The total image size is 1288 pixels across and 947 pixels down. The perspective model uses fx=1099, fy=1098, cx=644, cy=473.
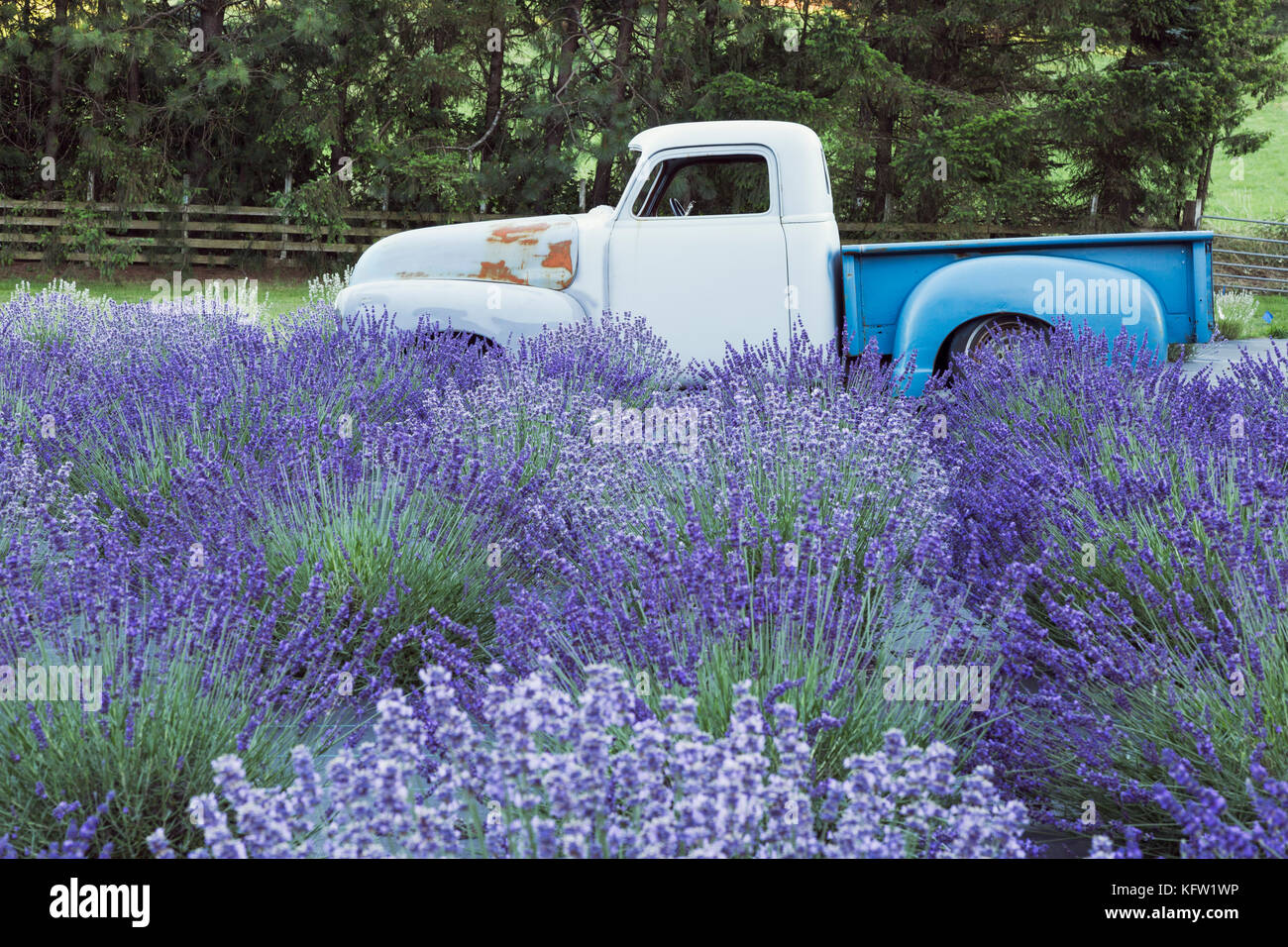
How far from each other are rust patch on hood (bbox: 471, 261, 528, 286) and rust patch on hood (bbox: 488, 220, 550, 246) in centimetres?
14

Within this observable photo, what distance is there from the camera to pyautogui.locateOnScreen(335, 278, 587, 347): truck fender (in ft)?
20.3

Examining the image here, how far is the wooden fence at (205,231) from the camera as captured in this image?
55.2 ft

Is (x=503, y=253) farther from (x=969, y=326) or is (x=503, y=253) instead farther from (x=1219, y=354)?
(x=1219, y=354)

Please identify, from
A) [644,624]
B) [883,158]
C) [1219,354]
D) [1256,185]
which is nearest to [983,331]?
[644,624]

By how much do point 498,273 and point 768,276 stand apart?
1540mm

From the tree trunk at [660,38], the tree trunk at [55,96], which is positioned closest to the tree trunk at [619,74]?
the tree trunk at [660,38]

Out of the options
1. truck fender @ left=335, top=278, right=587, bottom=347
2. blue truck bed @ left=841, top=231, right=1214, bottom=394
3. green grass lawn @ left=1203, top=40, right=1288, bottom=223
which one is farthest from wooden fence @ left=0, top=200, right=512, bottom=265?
green grass lawn @ left=1203, top=40, right=1288, bottom=223

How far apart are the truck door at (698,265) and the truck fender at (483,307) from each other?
347mm

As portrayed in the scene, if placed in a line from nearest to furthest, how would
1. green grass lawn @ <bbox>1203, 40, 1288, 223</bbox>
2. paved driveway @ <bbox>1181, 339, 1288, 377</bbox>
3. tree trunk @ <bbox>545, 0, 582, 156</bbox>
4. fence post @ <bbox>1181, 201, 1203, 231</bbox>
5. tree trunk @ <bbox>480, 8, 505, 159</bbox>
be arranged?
1. paved driveway @ <bbox>1181, 339, 1288, 377</bbox>
2. fence post @ <bbox>1181, 201, 1203, 231</bbox>
3. tree trunk @ <bbox>545, 0, 582, 156</bbox>
4. tree trunk @ <bbox>480, 8, 505, 159</bbox>
5. green grass lawn @ <bbox>1203, 40, 1288, 223</bbox>

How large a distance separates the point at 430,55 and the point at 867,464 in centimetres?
1495

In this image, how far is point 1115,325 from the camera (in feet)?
18.9

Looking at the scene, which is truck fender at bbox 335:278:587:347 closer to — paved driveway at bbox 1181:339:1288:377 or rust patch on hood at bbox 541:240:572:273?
rust patch on hood at bbox 541:240:572:273

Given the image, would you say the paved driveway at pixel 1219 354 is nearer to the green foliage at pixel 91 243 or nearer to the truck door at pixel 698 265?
the truck door at pixel 698 265

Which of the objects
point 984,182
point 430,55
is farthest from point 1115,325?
point 430,55
